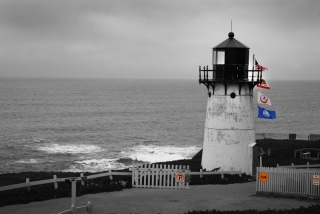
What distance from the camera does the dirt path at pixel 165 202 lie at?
57.3ft

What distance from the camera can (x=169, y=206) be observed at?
59.8ft

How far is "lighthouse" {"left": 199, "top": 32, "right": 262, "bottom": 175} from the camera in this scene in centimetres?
2634

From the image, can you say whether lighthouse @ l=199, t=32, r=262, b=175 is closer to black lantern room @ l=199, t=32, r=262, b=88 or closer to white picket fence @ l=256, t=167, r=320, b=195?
black lantern room @ l=199, t=32, r=262, b=88

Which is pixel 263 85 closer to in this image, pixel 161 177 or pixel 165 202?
pixel 161 177

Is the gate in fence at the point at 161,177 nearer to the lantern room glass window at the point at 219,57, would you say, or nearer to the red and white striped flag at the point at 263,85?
the lantern room glass window at the point at 219,57

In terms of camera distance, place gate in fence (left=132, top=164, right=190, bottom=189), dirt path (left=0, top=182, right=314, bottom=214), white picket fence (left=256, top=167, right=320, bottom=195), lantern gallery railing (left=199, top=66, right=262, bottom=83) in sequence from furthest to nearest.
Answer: lantern gallery railing (left=199, top=66, right=262, bottom=83) < gate in fence (left=132, top=164, right=190, bottom=189) < white picket fence (left=256, top=167, right=320, bottom=195) < dirt path (left=0, top=182, right=314, bottom=214)

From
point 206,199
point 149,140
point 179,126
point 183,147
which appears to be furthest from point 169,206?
point 179,126

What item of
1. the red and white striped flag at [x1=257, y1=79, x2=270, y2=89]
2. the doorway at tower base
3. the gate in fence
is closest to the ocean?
the doorway at tower base

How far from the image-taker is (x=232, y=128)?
2652 cm

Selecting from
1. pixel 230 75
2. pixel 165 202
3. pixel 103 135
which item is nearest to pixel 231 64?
pixel 230 75

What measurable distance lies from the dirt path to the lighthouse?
4.84m

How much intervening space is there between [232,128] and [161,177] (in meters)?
6.20

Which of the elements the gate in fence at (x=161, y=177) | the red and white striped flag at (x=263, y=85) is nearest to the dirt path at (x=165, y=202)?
the gate in fence at (x=161, y=177)

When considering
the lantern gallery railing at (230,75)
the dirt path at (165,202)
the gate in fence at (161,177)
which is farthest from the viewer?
the lantern gallery railing at (230,75)
